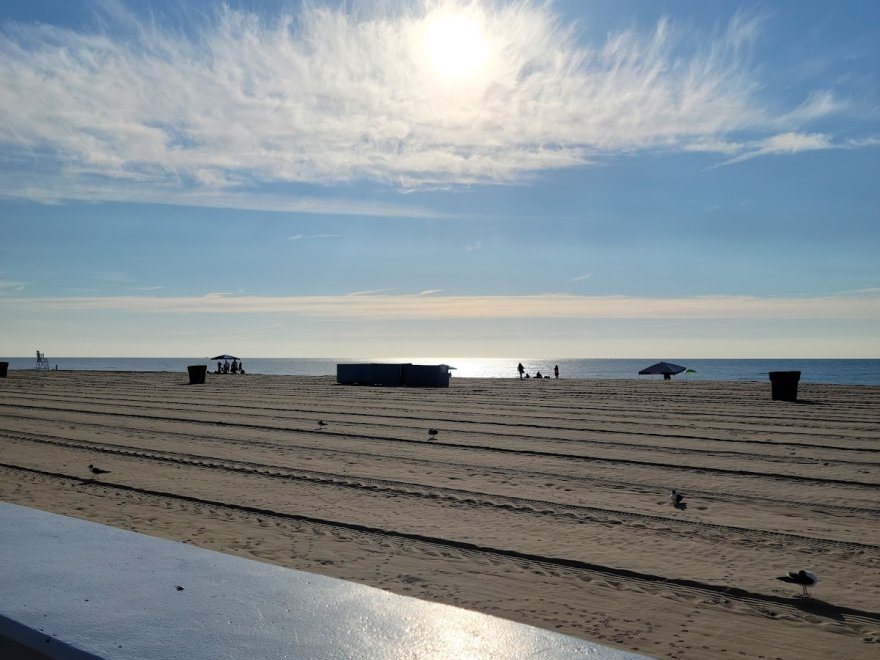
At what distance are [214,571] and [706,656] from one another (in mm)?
2545

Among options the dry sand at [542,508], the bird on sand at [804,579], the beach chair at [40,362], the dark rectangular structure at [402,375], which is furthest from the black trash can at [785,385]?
the beach chair at [40,362]

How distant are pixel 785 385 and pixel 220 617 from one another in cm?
2452

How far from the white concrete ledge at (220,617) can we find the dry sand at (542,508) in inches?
54.9

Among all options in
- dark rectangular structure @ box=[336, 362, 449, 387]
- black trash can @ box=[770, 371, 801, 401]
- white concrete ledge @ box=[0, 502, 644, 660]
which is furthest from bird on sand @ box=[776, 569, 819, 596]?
Result: dark rectangular structure @ box=[336, 362, 449, 387]

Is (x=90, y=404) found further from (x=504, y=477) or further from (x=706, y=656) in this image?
(x=706, y=656)

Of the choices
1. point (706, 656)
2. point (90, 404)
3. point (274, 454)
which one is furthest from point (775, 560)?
point (90, 404)

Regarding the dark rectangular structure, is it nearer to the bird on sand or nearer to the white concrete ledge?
the bird on sand

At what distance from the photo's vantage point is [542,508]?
25.3 ft

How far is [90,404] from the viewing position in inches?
858

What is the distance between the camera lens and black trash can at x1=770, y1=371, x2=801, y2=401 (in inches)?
952

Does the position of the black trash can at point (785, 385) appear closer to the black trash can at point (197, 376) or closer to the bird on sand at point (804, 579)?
the bird on sand at point (804, 579)

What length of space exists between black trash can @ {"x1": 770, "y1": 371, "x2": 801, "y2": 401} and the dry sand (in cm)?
722

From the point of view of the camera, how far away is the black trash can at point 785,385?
2419 cm

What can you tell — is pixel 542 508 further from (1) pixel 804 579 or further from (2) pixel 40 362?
(2) pixel 40 362
